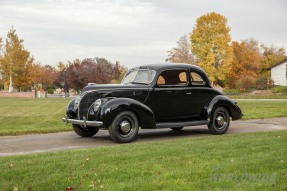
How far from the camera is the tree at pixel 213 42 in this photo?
54906 mm

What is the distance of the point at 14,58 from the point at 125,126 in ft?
165

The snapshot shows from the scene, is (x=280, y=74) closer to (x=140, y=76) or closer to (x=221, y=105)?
(x=221, y=105)

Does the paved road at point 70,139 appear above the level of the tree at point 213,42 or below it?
below

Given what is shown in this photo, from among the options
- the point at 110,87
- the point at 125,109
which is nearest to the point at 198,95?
the point at 125,109

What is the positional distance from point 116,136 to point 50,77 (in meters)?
78.4

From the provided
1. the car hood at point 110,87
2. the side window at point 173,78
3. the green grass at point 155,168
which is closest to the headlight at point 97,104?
the car hood at point 110,87

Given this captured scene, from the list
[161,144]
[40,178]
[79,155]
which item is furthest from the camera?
[161,144]

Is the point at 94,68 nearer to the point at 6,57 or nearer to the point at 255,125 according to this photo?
the point at 6,57

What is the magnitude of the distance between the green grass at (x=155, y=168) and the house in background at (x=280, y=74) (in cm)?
4890

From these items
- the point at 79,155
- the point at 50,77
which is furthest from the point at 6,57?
the point at 79,155

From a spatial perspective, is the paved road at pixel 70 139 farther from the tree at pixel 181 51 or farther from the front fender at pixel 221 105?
the tree at pixel 181 51

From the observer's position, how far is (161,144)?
863 cm

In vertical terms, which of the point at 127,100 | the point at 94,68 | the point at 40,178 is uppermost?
the point at 94,68

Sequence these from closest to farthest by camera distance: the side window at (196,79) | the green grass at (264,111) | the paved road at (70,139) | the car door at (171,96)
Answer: the paved road at (70,139), the car door at (171,96), the side window at (196,79), the green grass at (264,111)
